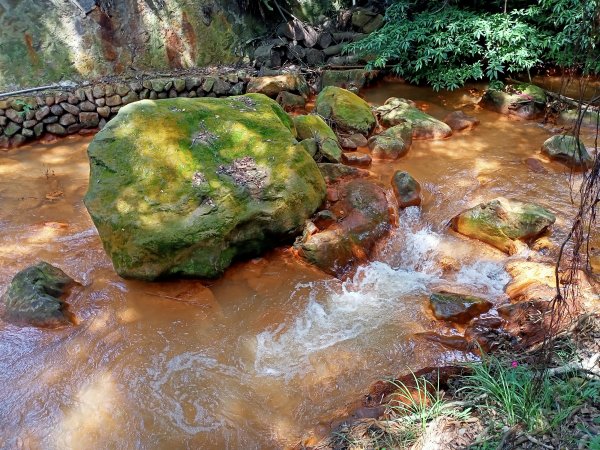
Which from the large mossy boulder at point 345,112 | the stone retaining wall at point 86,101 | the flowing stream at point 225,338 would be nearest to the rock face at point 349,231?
the flowing stream at point 225,338

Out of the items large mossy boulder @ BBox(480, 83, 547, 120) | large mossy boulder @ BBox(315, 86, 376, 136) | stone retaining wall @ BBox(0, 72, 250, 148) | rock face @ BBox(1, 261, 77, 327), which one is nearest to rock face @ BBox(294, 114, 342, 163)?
large mossy boulder @ BBox(315, 86, 376, 136)

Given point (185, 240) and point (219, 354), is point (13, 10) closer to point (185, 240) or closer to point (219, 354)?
point (185, 240)

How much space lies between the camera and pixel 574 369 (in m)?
2.73

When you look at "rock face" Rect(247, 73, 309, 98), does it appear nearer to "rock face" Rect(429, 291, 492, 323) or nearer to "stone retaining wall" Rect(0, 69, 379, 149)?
"stone retaining wall" Rect(0, 69, 379, 149)

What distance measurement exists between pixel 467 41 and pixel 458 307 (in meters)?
5.78

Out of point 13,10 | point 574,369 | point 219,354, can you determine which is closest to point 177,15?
point 13,10

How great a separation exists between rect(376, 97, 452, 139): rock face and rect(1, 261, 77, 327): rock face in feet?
16.8

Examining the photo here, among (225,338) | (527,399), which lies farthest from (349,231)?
(527,399)

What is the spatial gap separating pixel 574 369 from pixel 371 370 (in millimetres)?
1333

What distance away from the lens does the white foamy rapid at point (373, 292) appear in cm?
371

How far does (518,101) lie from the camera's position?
295 inches

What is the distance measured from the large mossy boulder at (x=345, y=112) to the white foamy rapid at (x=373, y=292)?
2.32 meters

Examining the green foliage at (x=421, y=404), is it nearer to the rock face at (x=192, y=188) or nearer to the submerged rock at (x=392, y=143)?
the rock face at (x=192, y=188)

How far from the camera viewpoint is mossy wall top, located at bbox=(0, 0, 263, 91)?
7.82 m
